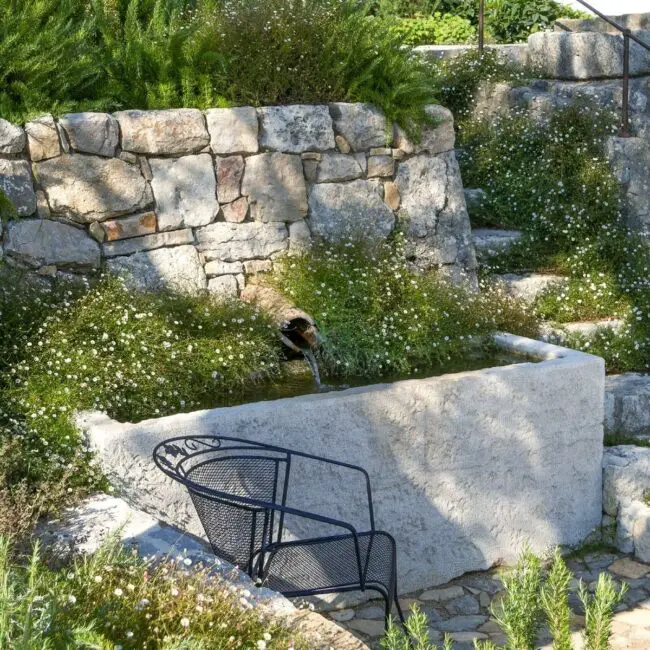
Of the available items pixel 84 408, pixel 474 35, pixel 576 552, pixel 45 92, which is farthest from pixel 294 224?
pixel 474 35

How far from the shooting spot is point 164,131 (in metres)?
5.59

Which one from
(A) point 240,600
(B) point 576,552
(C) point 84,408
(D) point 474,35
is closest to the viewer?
(A) point 240,600

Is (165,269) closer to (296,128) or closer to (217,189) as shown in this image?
(217,189)

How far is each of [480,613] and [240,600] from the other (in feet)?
6.52

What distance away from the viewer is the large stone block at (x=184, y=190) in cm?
564

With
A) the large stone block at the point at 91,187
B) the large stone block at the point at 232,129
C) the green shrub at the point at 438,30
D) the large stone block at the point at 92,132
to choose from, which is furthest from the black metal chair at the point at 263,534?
the green shrub at the point at 438,30

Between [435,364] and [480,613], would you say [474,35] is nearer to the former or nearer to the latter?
[435,364]

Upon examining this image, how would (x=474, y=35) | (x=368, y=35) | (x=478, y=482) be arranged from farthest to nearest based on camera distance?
(x=474, y=35) → (x=368, y=35) → (x=478, y=482)

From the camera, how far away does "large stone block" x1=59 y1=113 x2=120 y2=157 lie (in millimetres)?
5352

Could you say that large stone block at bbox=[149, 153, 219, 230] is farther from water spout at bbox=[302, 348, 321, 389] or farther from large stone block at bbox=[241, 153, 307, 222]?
water spout at bbox=[302, 348, 321, 389]

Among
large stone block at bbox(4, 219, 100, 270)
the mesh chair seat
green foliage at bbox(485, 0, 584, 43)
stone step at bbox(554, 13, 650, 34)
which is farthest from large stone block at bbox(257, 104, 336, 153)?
green foliage at bbox(485, 0, 584, 43)

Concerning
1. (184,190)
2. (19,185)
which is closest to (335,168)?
(184,190)

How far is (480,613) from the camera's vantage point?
477 cm

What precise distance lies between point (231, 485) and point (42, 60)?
2.56 metres
